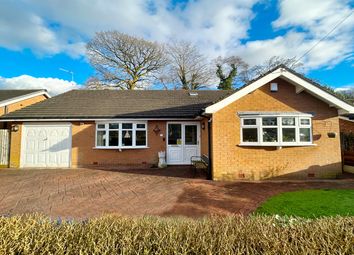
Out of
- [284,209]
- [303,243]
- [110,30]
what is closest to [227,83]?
[110,30]

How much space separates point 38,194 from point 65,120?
23.6 feet

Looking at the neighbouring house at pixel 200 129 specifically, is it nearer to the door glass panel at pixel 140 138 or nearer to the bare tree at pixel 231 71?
the door glass panel at pixel 140 138

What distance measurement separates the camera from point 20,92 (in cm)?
2081

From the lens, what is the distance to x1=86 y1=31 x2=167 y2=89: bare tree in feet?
101

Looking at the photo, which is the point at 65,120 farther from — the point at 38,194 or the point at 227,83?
the point at 227,83

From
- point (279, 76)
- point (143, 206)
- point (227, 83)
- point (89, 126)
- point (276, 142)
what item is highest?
point (227, 83)

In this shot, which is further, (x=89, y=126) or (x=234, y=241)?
(x=89, y=126)

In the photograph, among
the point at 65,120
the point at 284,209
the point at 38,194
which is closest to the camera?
the point at 284,209

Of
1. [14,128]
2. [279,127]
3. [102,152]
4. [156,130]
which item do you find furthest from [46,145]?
[279,127]

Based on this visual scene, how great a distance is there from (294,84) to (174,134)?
24.5 feet

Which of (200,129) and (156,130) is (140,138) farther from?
(200,129)

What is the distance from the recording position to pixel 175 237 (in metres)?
2.76

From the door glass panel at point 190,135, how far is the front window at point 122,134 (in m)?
2.70

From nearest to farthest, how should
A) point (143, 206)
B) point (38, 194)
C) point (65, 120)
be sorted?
point (143, 206)
point (38, 194)
point (65, 120)
